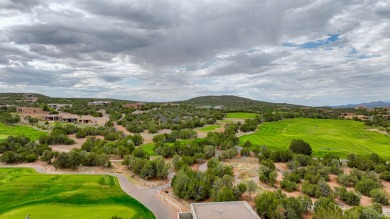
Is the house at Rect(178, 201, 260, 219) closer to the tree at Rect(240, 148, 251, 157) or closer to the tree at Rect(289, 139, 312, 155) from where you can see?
the tree at Rect(240, 148, 251, 157)

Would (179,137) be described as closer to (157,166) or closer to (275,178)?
(157,166)

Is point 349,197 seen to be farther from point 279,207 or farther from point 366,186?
point 279,207

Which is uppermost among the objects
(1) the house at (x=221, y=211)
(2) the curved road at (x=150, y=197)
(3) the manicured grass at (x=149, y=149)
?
(1) the house at (x=221, y=211)

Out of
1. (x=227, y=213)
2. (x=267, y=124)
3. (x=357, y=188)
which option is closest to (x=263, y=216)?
A: (x=227, y=213)

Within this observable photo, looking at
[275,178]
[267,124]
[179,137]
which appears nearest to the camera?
[275,178]

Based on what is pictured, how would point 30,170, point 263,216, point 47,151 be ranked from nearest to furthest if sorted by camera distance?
point 263,216
point 30,170
point 47,151

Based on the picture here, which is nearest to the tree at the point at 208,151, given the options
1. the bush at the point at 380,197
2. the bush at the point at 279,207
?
the bush at the point at 279,207

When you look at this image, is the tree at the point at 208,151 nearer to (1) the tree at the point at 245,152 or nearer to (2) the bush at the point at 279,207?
(1) the tree at the point at 245,152
